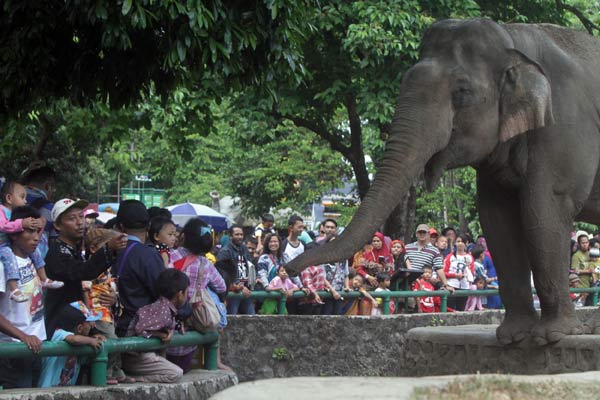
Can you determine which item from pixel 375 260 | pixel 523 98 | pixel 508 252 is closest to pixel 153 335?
pixel 508 252

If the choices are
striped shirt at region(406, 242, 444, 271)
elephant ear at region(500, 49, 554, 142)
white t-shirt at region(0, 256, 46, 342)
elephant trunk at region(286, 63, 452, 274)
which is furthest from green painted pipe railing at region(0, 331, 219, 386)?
striped shirt at region(406, 242, 444, 271)

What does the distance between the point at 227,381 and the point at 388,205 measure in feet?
5.80

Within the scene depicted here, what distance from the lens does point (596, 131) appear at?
327 inches

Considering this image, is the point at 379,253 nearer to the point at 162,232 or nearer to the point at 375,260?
the point at 375,260

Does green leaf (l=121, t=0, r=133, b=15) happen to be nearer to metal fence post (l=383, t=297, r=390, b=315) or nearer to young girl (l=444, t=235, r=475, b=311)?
metal fence post (l=383, t=297, r=390, b=315)

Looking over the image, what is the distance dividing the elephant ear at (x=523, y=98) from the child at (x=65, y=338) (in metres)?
2.98

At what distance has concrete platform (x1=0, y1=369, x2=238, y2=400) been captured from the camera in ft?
22.2

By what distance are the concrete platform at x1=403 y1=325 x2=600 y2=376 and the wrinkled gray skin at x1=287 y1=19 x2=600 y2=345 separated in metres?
0.13

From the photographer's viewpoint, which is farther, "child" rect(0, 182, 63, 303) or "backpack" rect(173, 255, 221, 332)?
"backpack" rect(173, 255, 221, 332)

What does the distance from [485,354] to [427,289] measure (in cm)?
746

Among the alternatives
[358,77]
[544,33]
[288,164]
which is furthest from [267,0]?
[288,164]

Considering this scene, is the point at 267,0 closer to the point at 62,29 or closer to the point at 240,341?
the point at 62,29

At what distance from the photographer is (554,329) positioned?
828 centimetres

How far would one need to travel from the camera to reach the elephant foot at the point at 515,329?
8.52 metres
